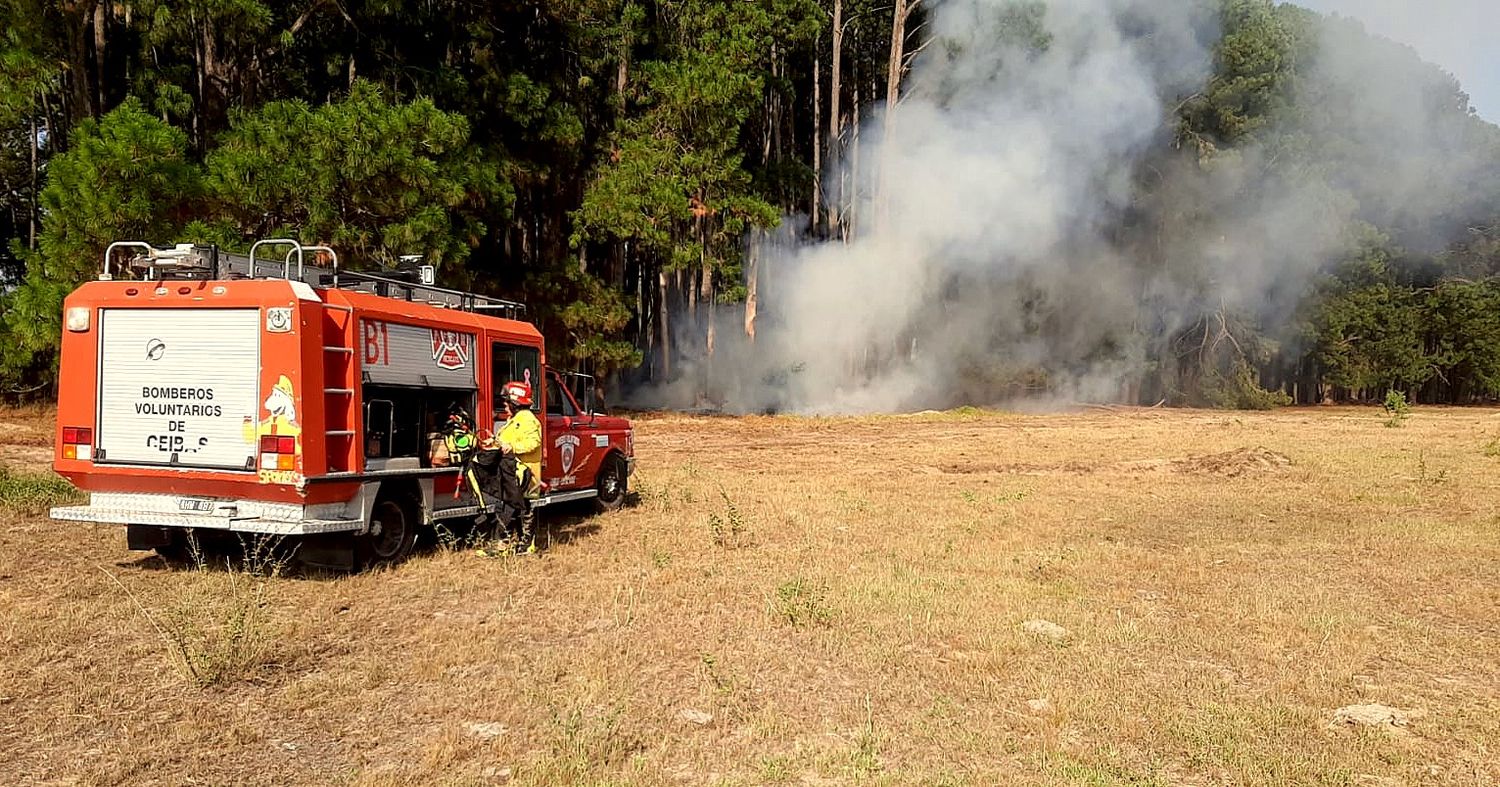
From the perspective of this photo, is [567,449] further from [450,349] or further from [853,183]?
[853,183]

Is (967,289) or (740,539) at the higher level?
(967,289)

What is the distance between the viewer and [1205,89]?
41688 millimetres

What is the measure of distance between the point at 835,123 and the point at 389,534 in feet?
92.1

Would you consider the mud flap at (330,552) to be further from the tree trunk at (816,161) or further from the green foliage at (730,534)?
the tree trunk at (816,161)

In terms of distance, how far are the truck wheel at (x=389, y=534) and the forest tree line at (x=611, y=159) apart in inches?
358

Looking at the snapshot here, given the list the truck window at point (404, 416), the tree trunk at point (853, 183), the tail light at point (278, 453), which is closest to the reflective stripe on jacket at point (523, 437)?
the truck window at point (404, 416)

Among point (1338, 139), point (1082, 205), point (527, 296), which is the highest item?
point (1338, 139)

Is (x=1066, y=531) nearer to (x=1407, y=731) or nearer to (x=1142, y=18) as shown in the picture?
(x=1407, y=731)

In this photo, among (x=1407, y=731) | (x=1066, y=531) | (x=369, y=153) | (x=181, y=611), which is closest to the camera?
(x=1407, y=731)

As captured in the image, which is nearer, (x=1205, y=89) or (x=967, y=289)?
(x=967, y=289)

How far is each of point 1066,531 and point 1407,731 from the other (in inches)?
256

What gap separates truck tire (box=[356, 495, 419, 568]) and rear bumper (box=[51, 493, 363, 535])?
492 mm

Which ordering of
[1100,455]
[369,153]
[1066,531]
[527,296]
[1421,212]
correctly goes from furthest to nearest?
1. [1421,212]
2. [527,296]
3. [1100,455]
4. [369,153]
5. [1066,531]

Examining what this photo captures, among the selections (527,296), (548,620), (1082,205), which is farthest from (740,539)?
(1082,205)
